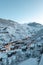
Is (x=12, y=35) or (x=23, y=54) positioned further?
(x=12, y=35)

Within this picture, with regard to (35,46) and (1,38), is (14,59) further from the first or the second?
(1,38)

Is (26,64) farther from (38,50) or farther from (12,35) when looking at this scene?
(12,35)

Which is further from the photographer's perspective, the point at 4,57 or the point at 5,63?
the point at 4,57

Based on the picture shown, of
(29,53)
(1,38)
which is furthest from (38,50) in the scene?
(1,38)

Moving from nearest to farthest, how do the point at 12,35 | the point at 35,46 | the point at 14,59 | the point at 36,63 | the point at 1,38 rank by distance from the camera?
1. the point at 36,63
2. the point at 14,59
3. the point at 35,46
4. the point at 1,38
5. the point at 12,35

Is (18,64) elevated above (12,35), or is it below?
below

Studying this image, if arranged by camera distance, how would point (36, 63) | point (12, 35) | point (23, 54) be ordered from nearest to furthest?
1. point (36, 63)
2. point (23, 54)
3. point (12, 35)

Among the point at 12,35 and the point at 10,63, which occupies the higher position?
the point at 12,35

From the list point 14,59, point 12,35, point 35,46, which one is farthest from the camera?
point 12,35

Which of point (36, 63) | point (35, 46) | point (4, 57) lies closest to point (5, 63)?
point (4, 57)
